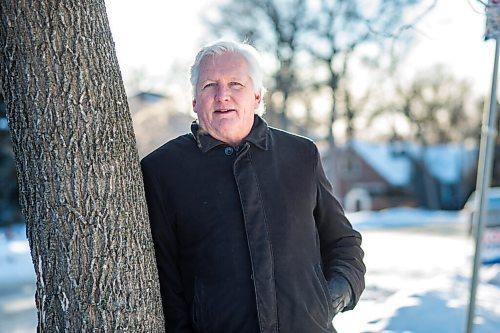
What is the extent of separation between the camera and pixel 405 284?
10711 mm

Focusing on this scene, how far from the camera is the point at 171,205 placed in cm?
254

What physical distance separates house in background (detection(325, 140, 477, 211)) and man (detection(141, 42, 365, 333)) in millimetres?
43046

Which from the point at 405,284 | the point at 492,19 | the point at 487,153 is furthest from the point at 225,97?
the point at 405,284

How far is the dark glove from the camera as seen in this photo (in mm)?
2711

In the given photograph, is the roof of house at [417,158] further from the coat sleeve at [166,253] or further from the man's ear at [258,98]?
the coat sleeve at [166,253]

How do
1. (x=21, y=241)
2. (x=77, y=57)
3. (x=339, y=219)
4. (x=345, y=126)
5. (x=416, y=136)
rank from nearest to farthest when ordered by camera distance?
(x=77, y=57), (x=339, y=219), (x=21, y=241), (x=345, y=126), (x=416, y=136)

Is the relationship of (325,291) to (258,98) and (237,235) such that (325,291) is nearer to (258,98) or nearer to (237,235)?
(237,235)

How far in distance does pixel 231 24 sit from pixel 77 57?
23538 millimetres

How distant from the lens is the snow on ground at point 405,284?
546cm

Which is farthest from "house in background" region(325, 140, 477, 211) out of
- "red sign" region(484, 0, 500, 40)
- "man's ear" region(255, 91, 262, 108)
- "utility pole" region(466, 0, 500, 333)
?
"man's ear" region(255, 91, 262, 108)

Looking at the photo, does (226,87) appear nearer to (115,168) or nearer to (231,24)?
(115,168)

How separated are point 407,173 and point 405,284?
38.0m

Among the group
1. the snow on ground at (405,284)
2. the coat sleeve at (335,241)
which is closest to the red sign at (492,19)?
the snow on ground at (405,284)

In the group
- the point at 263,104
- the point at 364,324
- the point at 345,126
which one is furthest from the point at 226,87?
the point at 345,126
